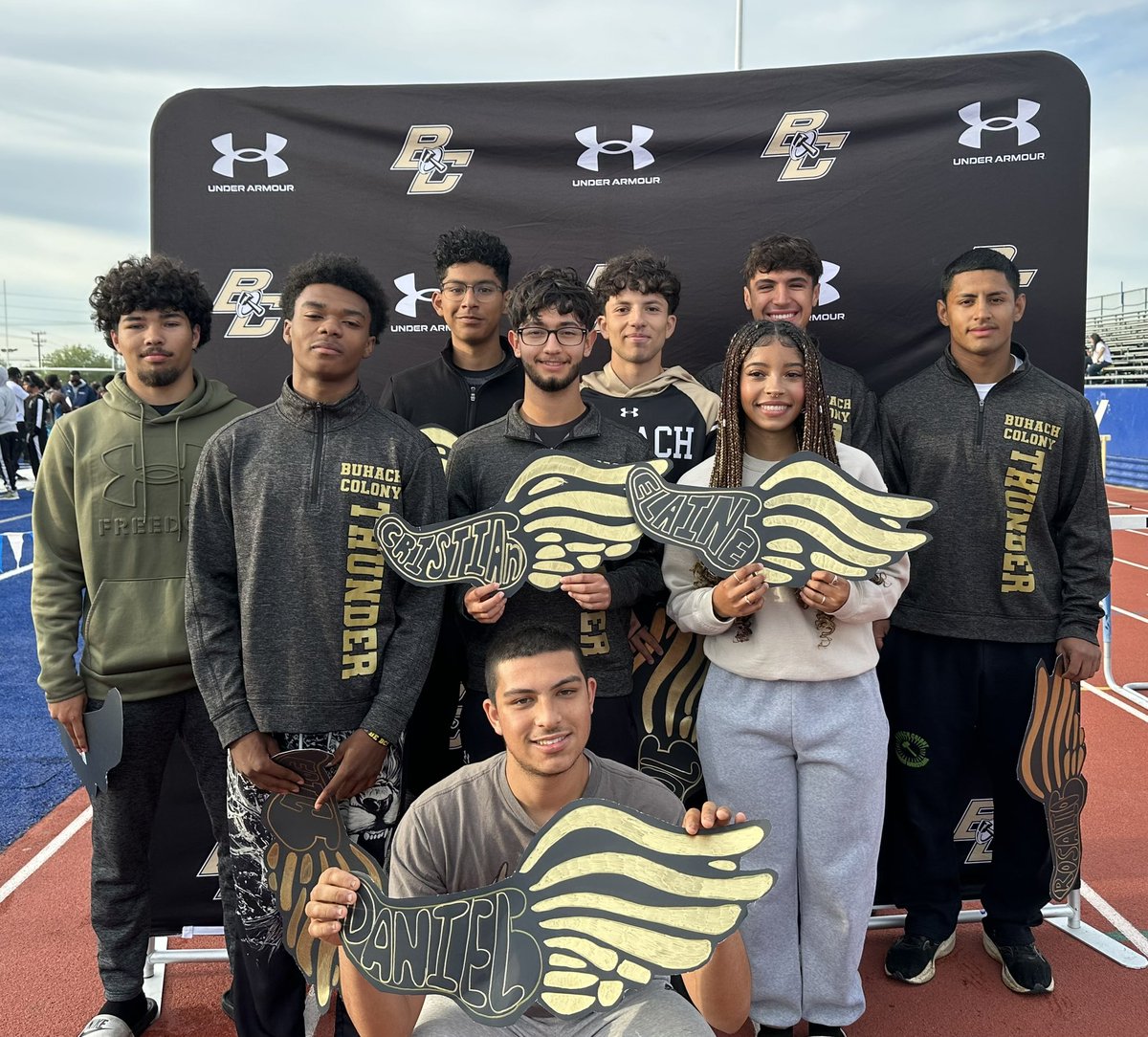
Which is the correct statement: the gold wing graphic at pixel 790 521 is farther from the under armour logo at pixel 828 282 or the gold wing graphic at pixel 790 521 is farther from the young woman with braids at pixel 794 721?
the under armour logo at pixel 828 282

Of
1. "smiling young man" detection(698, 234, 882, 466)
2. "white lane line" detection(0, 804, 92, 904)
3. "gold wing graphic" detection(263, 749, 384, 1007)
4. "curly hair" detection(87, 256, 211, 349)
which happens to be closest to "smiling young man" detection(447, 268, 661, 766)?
"gold wing graphic" detection(263, 749, 384, 1007)

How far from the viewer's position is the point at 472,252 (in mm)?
2939

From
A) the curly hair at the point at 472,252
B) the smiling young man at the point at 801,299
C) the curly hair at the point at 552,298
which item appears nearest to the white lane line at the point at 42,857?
the curly hair at the point at 472,252

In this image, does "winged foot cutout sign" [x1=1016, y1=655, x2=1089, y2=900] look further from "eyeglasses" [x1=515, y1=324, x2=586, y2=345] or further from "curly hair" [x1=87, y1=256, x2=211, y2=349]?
"curly hair" [x1=87, y1=256, x2=211, y2=349]

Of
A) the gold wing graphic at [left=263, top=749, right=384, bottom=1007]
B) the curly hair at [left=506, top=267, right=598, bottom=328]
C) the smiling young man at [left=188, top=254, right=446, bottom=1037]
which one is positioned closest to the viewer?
the gold wing graphic at [left=263, top=749, right=384, bottom=1007]

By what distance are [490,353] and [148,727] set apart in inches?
61.5

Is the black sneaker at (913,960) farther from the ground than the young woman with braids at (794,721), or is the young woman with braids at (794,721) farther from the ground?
the young woman with braids at (794,721)

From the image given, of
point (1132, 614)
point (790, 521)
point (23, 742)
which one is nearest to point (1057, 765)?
point (790, 521)

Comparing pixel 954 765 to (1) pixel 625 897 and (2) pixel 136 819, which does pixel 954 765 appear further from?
(2) pixel 136 819

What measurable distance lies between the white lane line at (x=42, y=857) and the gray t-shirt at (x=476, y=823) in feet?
8.10

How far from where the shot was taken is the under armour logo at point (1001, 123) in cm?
338

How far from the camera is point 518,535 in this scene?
7.45ft

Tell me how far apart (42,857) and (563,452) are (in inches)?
117

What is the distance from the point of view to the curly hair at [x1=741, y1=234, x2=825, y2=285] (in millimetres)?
2941
